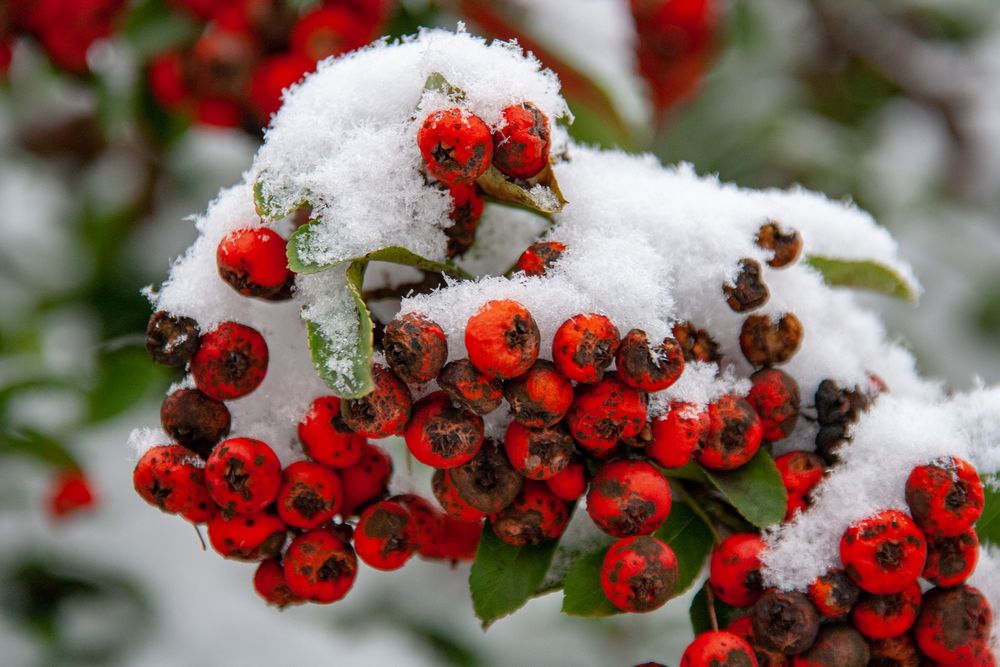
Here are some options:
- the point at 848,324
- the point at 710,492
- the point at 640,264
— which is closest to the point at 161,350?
the point at 640,264

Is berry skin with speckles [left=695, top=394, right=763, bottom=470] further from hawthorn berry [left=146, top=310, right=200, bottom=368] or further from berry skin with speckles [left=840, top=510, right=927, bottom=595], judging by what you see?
hawthorn berry [left=146, top=310, right=200, bottom=368]

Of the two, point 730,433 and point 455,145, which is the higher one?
point 455,145

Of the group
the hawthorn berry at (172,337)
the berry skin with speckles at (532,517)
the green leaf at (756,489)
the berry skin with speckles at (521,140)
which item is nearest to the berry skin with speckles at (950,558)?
the green leaf at (756,489)

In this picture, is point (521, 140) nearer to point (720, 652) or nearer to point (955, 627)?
point (720, 652)

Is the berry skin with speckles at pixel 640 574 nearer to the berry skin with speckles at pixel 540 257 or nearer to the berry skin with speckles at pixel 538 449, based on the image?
the berry skin with speckles at pixel 538 449

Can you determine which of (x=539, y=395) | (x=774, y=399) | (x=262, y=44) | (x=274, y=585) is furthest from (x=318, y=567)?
(x=262, y=44)

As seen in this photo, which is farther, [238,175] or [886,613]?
[238,175]
